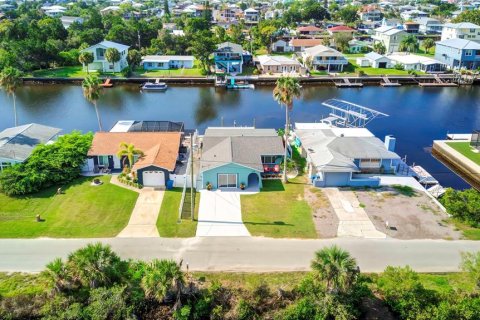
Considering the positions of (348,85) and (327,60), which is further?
(327,60)

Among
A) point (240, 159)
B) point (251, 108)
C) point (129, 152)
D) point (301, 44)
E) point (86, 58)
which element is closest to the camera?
point (240, 159)

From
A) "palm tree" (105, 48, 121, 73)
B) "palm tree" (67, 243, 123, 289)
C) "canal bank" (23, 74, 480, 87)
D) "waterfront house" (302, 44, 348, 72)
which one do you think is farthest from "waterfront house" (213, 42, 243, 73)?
"palm tree" (67, 243, 123, 289)

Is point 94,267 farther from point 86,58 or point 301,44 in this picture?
point 301,44

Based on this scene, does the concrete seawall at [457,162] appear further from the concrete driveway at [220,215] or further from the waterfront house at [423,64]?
the waterfront house at [423,64]

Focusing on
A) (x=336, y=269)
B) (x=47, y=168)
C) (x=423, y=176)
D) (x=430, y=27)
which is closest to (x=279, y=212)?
(x=336, y=269)

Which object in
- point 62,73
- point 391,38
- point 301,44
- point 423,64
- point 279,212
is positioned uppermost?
point 391,38

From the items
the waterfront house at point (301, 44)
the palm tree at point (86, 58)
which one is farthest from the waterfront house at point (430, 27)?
the palm tree at point (86, 58)

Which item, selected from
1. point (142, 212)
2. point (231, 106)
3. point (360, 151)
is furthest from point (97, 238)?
point (231, 106)

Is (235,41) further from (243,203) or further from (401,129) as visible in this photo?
(243,203)
